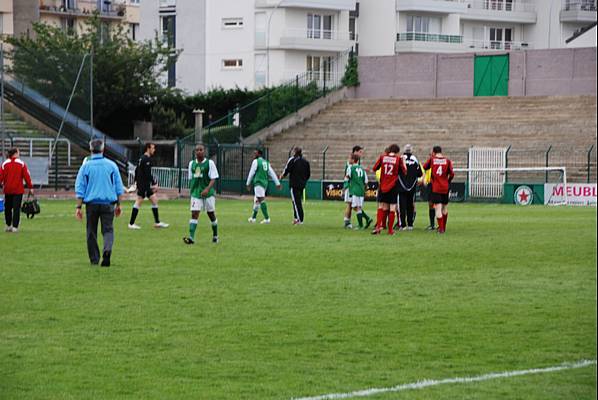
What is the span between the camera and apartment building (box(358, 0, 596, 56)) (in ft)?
259

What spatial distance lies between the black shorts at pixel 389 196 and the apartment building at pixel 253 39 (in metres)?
46.5

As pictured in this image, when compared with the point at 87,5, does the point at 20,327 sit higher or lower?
lower

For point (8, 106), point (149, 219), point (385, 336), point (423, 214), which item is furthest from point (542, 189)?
point (385, 336)

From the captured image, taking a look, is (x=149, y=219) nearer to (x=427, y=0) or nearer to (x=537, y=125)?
(x=537, y=125)

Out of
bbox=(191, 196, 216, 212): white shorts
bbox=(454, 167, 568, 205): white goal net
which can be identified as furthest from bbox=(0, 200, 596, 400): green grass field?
bbox=(454, 167, 568, 205): white goal net

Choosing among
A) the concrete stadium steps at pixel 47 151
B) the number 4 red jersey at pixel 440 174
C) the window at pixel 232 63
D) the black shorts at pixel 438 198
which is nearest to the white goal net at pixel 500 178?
the concrete stadium steps at pixel 47 151

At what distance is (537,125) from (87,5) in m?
53.0

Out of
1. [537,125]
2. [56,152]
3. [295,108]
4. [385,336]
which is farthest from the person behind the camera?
[295,108]

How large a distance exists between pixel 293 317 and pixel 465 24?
7055 centimetres

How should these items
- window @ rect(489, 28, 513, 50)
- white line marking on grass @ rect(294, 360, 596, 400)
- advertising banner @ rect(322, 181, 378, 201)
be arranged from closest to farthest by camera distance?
1. white line marking on grass @ rect(294, 360, 596, 400)
2. advertising banner @ rect(322, 181, 378, 201)
3. window @ rect(489, 28, 513, 50)

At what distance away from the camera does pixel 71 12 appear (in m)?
94.8

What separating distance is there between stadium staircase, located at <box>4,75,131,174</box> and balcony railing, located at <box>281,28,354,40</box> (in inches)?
853

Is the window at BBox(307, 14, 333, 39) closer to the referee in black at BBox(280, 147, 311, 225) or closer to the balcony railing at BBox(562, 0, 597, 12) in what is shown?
the balcony railing at BBox(562, 0, 597, 12)

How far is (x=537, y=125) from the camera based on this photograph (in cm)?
5478
